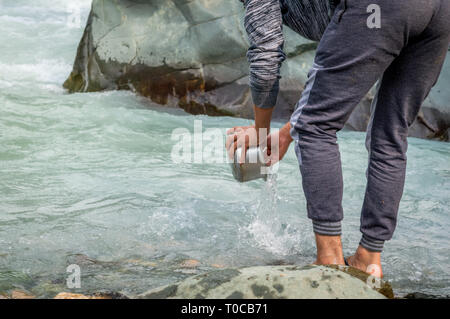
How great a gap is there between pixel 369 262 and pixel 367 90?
0.62m

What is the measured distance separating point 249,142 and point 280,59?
0.41 m

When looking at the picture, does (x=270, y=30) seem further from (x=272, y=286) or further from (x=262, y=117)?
(x=272, y=286)

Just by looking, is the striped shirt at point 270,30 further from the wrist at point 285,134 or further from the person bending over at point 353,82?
the wrist at point 285,134

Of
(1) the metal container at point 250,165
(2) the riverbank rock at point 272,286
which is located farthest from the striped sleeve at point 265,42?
(2) the riverbank rock at point 272,286

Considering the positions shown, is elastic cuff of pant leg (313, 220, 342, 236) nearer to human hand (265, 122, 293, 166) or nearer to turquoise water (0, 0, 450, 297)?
turquoise water (0, 0, 450, 297)

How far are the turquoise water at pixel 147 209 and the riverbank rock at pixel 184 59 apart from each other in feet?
2.22

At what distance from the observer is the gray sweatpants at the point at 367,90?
1620 mm

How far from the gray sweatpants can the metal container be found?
0.47m

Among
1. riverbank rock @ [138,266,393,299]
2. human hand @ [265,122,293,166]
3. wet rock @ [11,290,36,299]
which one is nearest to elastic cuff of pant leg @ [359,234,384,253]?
riverbank rock @ [138,266,393,299]

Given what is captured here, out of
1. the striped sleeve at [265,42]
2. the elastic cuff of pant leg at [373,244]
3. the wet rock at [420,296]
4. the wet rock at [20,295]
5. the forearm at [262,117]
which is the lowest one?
the wet rock at [420,296]

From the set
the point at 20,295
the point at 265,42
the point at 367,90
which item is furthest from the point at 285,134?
the point at 20,295

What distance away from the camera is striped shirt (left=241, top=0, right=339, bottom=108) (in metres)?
1.93

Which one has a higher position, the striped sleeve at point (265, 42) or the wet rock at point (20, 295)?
the striped sleeve at point (265, 42)
